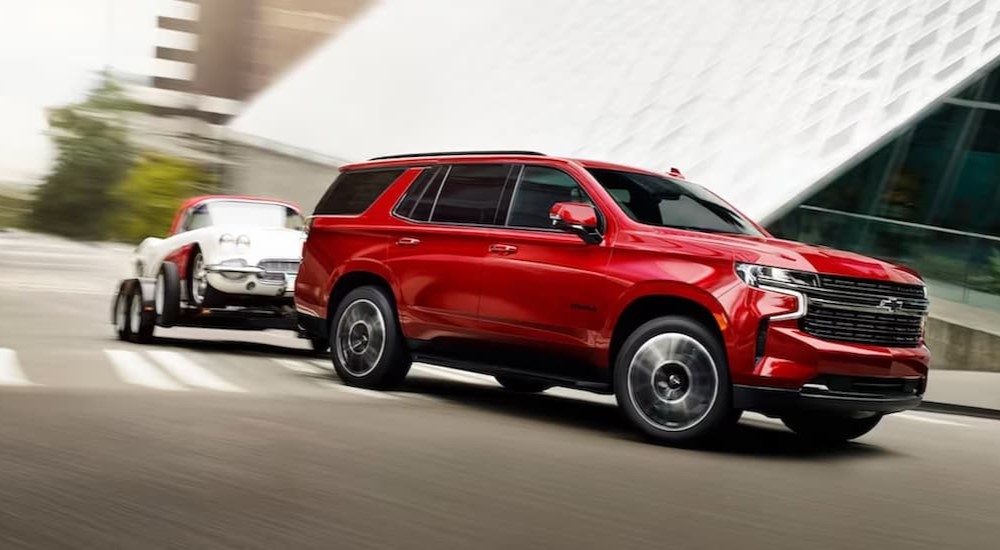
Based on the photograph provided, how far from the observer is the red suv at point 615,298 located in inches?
309

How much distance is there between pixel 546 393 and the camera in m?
12.0

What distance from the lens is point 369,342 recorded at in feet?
34.3

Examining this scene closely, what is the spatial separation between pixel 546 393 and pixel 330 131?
3942cm

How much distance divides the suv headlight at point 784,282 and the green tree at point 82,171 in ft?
267

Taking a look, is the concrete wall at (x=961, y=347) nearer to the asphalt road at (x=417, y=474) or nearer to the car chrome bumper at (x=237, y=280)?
the asphalt road at (x=417, y=474)

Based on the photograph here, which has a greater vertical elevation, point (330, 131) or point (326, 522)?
point (330, 131)

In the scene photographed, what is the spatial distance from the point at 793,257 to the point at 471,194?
9.36 ft

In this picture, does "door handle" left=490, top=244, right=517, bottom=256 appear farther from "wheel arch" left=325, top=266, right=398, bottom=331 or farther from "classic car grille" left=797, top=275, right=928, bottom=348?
"classic car grille" left=797, top=275, right=928, bottom=348

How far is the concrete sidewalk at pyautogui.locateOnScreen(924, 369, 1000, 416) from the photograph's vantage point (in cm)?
1378

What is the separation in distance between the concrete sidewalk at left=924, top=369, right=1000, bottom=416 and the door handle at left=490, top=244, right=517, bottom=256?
250 inches

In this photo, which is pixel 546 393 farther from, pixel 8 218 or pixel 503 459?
pixel 8 218

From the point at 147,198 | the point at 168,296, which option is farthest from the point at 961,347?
the point at 147,198

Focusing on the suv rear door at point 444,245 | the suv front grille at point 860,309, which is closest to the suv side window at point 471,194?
the suv rear door at point 444,245

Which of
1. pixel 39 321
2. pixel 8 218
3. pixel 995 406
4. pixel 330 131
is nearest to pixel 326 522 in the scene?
pixel 995 406
